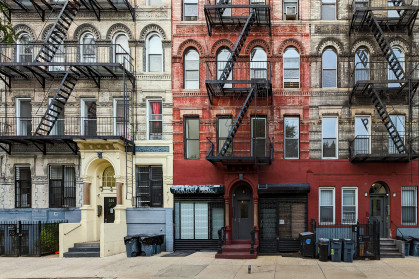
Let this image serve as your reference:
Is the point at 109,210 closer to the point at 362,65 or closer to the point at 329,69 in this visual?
the point at 329,69

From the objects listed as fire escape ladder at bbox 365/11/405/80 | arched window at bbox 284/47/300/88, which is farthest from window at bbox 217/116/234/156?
fire escape ladder at bbox 365/11/405/80

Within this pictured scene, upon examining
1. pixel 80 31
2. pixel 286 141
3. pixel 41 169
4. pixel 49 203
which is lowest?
pixel 49 203

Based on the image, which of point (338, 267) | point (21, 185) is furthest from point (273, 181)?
point (21, 185)

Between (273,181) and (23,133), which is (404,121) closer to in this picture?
(273,181)

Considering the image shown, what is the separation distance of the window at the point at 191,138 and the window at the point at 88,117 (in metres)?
4.71

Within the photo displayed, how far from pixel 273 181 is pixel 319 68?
20.2 feet

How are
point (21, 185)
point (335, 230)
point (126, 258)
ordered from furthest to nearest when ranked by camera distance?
point (21, 185)
point (335, 230)
point (126, 258)

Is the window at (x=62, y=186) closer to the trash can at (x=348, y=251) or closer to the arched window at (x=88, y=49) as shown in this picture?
the arched window at (x=88, y=49)

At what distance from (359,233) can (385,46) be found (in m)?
9.07

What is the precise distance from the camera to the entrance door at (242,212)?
730 inches

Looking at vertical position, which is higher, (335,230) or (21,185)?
(21,185)

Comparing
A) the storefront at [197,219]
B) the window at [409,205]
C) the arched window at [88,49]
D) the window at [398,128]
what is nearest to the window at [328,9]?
the window at [398,128]

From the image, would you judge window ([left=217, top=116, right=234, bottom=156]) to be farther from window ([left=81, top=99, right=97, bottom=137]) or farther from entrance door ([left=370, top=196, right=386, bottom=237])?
entrance door ([left=370, top=196, right=386, bottom=237])

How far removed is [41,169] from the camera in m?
19.2
